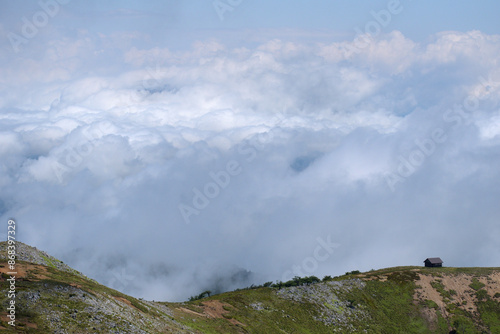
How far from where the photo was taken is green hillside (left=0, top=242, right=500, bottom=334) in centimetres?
5388

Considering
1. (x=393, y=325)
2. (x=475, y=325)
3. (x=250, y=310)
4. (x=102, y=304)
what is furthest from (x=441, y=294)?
(x=102, y=304)

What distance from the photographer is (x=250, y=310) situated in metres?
91.2

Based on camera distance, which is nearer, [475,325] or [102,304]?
[102,304]

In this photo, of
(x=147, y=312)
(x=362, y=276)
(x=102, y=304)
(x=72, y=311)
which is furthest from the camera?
(x=362, y=276)

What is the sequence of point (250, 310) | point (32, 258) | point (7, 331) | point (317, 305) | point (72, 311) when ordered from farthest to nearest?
point (317, 305), point (250, 310), point (32, 258), point (72, 311), point (7, 331)

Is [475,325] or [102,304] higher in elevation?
[102,304]

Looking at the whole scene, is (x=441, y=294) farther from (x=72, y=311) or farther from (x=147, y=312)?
(x=72, y=311)

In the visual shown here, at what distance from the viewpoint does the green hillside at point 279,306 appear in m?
53.9

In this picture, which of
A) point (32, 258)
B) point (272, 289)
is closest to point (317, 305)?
point (272, 289)

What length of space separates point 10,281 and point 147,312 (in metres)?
22.3

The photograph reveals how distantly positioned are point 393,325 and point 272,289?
32660 mm

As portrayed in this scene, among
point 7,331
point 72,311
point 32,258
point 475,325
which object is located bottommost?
point 475,325

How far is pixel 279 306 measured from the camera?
96938 millimetres

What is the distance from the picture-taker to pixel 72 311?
177 feet
